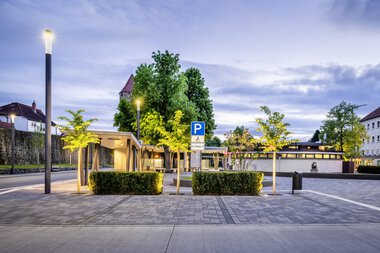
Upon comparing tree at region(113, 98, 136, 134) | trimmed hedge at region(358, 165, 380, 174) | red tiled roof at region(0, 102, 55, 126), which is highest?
red tiled roof at region(0, 102, 55, 126)

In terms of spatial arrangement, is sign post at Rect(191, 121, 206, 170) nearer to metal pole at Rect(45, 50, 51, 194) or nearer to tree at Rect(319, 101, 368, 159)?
metal pole at Rect(45, 50, 51, 194)

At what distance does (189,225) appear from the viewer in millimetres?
7613

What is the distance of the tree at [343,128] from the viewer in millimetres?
42719

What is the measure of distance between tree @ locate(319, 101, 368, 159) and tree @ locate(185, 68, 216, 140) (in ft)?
61.3

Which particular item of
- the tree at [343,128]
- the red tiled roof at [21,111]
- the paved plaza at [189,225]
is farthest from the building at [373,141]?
the red tiled roof at [21,111]

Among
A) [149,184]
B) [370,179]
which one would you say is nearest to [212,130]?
[370,179]

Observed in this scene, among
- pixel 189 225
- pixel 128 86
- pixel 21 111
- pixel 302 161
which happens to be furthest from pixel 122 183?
pixel 128 86

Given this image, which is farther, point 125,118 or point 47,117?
point 125,118

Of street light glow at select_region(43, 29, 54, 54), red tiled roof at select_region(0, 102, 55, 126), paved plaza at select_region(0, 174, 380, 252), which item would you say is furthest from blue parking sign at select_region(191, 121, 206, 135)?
red tiled roof at select_region(0, 102, 55, 126)

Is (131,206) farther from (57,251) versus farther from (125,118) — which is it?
(125,118)

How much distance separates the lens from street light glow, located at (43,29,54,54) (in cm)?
1323

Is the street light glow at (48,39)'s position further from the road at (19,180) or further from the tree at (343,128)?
the tree at (343,128)

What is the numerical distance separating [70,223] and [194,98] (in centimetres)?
2928

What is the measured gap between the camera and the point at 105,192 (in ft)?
44.1
